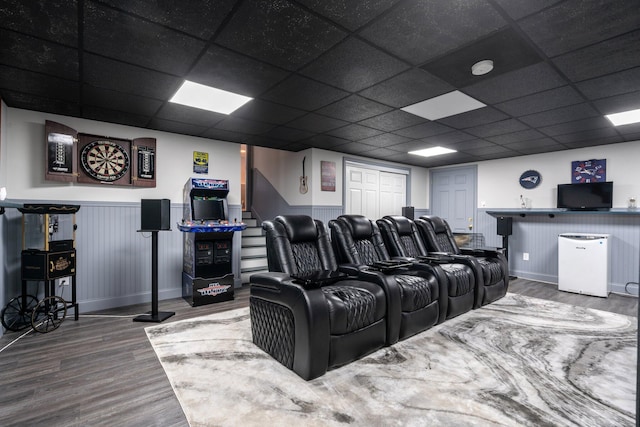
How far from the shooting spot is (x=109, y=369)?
2367mm

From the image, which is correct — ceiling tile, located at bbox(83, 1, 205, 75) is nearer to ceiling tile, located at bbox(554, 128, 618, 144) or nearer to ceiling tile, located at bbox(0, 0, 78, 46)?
ceiling tile, located at bbox(0, 0, 78, 46)

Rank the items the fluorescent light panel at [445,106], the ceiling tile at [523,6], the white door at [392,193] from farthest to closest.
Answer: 1. the white door at [392,193]
2. the fluorescent light panel at [445,106]
3. the ceiling tile at [523,6]

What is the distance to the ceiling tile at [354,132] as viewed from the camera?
435 cm

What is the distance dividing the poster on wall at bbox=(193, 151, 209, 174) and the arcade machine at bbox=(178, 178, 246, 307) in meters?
0.45

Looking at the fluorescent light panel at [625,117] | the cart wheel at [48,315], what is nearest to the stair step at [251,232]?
the cart wheel at [48,315]

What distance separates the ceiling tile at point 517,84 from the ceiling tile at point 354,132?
1.55 metres

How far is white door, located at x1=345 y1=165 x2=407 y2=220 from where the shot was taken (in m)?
6.31

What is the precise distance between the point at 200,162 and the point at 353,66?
3175mm

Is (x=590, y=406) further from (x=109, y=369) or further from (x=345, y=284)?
(x=109, y=369)

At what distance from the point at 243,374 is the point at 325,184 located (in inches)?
157

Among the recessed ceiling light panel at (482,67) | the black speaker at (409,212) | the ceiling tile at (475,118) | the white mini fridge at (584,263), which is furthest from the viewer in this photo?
the black speaker at (409,212)

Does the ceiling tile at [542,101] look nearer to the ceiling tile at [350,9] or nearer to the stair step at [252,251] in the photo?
the ceiling tile at [350,9]

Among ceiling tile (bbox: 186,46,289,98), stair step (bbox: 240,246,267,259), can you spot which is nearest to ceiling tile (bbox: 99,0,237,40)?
ceiling tile (bbox: 186,46,289,98)

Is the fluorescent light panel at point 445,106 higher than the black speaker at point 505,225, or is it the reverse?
the fluorescent light panel at point 445,106
